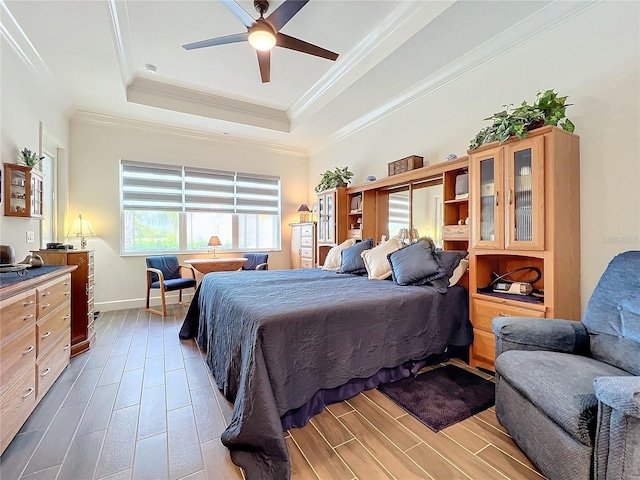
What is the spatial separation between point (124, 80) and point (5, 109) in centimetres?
141

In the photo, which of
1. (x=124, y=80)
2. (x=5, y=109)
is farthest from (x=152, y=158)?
(x=5, y=109)

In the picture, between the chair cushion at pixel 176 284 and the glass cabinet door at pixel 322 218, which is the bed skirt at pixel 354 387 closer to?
the glass cabinet door at pixel 322 218

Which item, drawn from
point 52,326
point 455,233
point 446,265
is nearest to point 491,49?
point 455,233

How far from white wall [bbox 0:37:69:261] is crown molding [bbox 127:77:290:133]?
977mm

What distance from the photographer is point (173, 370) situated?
2.49 m

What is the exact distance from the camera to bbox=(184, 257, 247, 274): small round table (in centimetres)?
455

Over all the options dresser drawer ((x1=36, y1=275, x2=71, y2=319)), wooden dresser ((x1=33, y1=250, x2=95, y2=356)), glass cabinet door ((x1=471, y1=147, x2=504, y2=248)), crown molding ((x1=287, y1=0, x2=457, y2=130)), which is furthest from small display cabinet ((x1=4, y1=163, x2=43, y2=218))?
glass cabinet door ((x1=471, y1=147, x2=504, y2=248))

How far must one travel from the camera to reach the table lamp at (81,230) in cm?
409

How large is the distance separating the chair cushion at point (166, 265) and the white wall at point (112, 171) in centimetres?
41

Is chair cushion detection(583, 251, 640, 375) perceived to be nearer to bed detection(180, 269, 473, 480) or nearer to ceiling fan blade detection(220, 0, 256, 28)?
bed detection(180, 269, 473, 480)

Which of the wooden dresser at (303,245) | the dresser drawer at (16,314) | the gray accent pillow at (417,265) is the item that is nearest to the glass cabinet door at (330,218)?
the wooden dresser at (303,245)

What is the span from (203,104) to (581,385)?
5.07m

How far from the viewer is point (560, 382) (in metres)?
1.31

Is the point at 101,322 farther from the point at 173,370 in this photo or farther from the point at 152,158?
the point at 152,158
